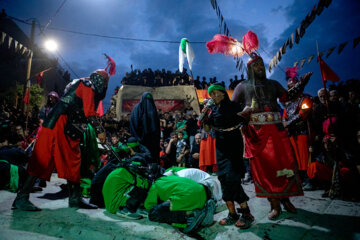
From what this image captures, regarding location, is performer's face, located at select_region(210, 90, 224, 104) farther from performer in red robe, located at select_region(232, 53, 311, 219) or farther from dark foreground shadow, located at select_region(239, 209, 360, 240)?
dark foreground shadow, located at select_region(239, 209, 360, 240)

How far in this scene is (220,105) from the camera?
266cm

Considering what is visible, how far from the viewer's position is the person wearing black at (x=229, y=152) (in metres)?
2.33

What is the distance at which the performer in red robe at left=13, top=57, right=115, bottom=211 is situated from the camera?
109 inches

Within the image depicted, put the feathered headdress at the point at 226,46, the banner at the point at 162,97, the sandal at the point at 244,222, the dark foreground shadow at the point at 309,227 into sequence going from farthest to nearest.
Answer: the banner at the point at 162,97, the feathered headdress at the point at 226,46, the sandal at the point at 244,222, the dark foreground shadow at the point at 309,227

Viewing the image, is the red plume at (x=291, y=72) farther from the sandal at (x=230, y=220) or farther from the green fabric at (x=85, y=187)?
the green fabric at (x=85, y=187)

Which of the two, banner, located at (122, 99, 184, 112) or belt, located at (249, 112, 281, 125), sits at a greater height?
banner, located at (122, 99, 184, 112)

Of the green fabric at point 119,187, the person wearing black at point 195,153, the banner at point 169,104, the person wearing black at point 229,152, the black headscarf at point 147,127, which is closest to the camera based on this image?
the person wearing black at point 229,152

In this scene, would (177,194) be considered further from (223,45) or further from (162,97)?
(162,97)

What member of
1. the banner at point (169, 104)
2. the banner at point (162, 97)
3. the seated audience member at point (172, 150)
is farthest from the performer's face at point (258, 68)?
the banner at point (169, 104)

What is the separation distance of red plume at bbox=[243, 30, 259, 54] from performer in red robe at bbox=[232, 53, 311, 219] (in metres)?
0.37

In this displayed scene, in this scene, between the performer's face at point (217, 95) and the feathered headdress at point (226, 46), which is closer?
the performer's face at point (217, 95)

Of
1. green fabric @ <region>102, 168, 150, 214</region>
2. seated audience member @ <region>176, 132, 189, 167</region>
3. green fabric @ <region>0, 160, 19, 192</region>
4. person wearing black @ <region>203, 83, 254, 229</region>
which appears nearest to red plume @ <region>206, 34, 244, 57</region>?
person wearing black @ <region>203, 83, 254, 229</region>

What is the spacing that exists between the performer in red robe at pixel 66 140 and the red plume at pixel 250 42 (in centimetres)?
249

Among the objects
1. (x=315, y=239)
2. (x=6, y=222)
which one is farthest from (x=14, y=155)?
(x=315, y=239)
